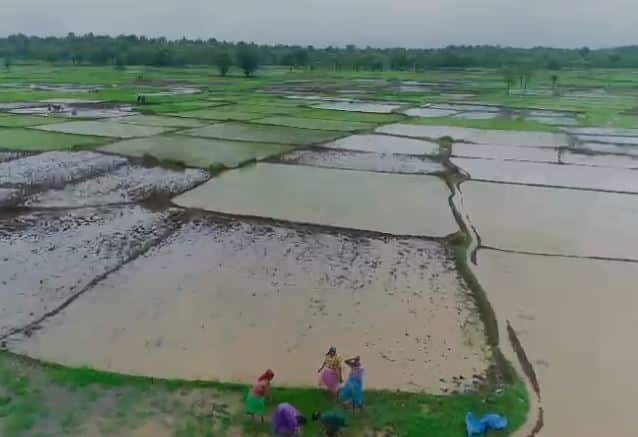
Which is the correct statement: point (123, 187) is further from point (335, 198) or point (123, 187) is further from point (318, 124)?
point (318, 124)

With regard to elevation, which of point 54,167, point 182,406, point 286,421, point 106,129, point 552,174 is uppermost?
point 106,129

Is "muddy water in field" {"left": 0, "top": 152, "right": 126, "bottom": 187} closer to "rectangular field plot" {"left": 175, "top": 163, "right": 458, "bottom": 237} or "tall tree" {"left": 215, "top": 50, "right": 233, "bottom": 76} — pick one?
"rectangular field plot" {"left": 175, "top": 163, "right": 458, "bottom": 237}

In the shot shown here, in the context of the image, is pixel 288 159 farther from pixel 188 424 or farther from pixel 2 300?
pixel 188 424

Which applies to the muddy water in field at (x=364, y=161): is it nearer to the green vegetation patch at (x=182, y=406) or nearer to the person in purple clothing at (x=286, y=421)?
the green vegetation patch at (x=182, y=406)

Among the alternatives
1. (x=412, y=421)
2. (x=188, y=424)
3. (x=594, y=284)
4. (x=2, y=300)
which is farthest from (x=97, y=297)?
(x=594, y=284)

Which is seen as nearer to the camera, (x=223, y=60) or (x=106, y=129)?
(x=106, y=129)

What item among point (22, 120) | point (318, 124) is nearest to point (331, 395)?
point (318, 124)

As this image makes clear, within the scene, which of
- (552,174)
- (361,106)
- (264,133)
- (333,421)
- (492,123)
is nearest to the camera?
(333,421)
